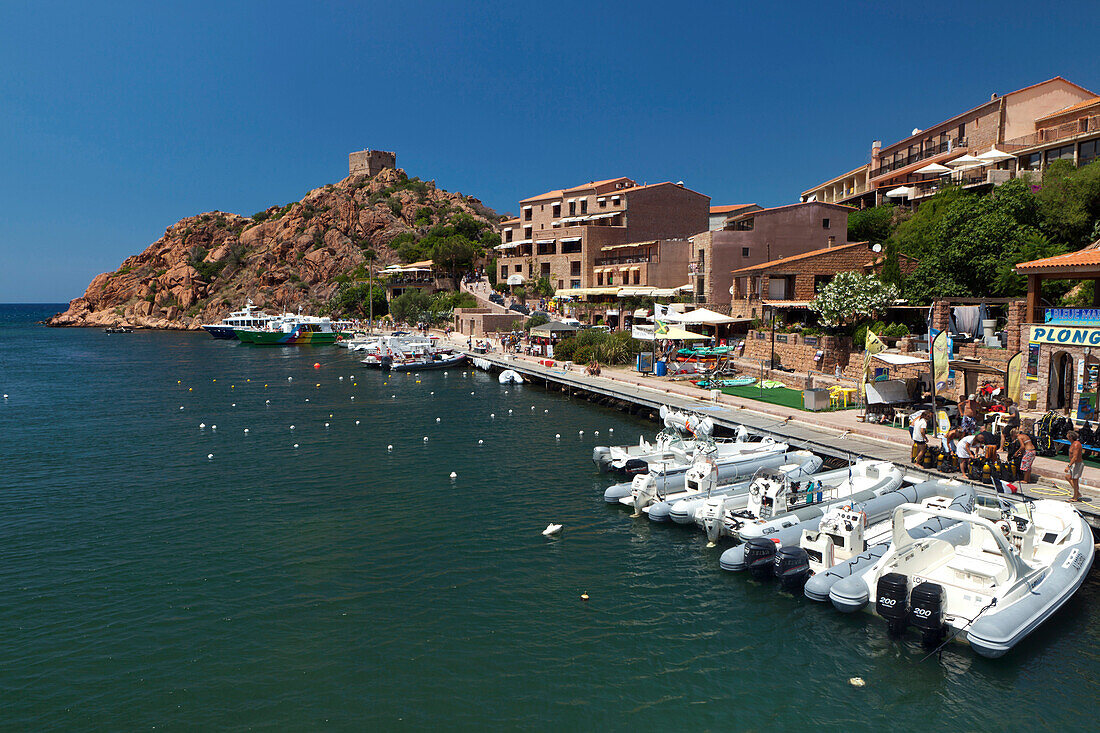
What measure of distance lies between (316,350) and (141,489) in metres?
57.2

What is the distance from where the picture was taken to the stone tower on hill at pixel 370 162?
14875cm

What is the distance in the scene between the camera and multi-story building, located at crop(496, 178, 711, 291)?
242 feet

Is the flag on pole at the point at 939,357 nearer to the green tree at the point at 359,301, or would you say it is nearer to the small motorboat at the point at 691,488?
the small motorboat at the point at 691,488

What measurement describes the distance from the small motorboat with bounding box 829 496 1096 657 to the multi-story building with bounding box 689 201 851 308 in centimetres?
3605

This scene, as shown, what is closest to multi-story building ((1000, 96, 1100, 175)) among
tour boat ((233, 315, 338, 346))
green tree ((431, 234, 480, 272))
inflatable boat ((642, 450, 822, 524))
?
inflatable boat ((642, 450, 822, 524))

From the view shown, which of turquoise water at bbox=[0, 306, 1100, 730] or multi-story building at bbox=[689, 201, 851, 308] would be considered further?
multi-story building at bbox=[689, 201, 851, 308]

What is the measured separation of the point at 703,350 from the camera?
1613 inches

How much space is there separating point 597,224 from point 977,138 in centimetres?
3664

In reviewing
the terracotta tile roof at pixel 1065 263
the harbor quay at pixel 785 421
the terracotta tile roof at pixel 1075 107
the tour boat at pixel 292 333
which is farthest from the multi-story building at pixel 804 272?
the tour boat at pixel 292 333

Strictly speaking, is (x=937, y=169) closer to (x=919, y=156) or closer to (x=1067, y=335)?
(x=919, y=156)

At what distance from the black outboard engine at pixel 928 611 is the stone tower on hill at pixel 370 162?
A: 14768 centimetres

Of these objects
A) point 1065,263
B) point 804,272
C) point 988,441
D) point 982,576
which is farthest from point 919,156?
point 982,576

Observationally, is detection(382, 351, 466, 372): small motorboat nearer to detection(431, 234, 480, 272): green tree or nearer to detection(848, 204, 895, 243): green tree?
detection(848, 204, 895, 243): green tree

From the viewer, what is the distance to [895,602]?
12.8m
